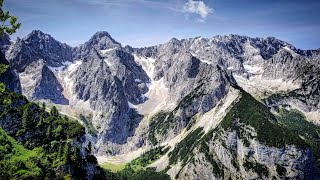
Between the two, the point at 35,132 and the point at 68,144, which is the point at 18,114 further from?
the point at 68,144

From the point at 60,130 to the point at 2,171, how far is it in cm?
14842

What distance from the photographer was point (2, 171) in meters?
37.1

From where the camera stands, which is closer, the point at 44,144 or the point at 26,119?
the point at 44,144

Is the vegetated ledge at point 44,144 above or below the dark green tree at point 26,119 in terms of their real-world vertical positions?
below

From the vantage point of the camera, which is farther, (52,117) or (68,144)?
(52,117)

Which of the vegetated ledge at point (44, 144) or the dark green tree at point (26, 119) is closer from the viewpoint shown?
the vegetated ledge at point (44, 144)

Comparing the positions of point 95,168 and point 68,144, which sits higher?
point 68,144

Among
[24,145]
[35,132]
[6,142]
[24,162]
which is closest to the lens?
[24,162]

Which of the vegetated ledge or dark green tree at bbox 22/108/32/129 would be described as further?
dark green tree at bbox 22/108/32/129

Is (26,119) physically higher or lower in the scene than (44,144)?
higher

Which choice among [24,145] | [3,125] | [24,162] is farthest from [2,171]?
[3,125]

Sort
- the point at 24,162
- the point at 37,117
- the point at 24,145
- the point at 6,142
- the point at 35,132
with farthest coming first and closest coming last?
the point at 37,117, the point at 35,132, the point at 24,145, the point at 6,142, the point at 24,162

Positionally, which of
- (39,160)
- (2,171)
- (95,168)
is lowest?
(95,168)

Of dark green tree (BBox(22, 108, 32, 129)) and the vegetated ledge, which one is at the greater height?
dark green tree (BBox(22, 108, 32, 129))
